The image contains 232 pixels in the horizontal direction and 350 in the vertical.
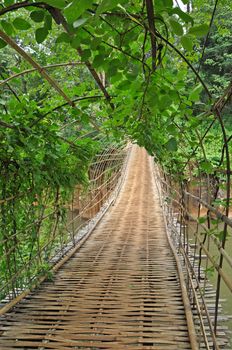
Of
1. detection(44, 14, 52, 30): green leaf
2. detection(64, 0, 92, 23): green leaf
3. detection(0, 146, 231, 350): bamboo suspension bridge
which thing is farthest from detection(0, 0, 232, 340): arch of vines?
detection(0, 146, 231, 350): bamboo suspension bridge

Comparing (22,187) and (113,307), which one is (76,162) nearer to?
(22,187)

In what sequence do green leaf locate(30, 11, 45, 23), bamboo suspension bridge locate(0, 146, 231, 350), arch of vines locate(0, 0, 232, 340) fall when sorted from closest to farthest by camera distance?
green leaf locate(30, 11, 45, 23) < arch of vines locate(0, 0, 232, 340) < bamboo suspension bridge locate(0, 146, 231, 350)

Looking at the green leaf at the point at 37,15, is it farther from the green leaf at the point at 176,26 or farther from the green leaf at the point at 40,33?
the green leaf at the point at 176,26

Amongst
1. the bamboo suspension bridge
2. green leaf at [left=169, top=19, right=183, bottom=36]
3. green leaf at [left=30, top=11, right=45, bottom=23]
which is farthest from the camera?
the bamboo suspension bridge

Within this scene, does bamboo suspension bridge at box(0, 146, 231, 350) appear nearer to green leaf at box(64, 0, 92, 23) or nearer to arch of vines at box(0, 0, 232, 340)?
arch of vines at box(0, 0, 232, 340)

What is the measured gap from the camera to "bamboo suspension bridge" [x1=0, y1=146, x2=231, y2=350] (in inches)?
59.3

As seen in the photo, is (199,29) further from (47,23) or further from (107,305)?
(107,305)

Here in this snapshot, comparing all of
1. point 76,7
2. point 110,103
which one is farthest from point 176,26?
point 110,103

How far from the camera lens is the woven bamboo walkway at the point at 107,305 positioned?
4.97 feet

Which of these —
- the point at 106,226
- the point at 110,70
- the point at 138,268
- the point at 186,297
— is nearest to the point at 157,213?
the point at 106,226

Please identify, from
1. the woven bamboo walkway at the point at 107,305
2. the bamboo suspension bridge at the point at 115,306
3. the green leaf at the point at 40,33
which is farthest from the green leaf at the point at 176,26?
the woven bamboo walkway at the point at 107,305

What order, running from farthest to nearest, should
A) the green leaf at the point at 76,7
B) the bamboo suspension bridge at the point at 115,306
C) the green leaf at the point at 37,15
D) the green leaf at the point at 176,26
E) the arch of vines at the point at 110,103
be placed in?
the bamboo suspension bridge at the point at 115,306 → the arch of vines at the point at 110,103 → the green leaf at the point at 37,15 → the green leaf at the point at 176,26 → the green leaf at the point at 76,7

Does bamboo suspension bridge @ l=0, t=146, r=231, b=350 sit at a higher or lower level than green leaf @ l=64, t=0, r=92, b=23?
lower

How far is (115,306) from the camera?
6.08 ft
